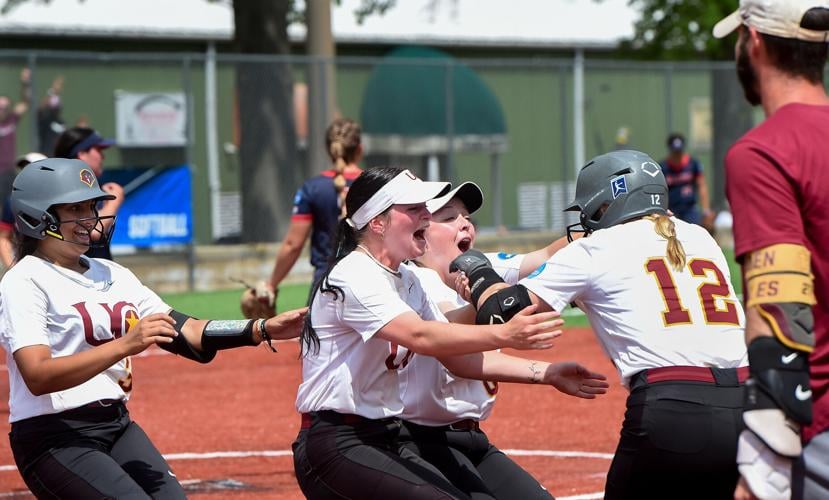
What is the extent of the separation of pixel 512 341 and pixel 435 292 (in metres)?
1.17

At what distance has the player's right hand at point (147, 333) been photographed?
5234mm

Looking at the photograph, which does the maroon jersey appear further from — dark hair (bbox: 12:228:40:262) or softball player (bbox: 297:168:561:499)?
dark hair (bbox: 12:228:40:262)

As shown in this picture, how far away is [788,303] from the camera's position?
3.50 meters

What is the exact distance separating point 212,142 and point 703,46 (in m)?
10.8

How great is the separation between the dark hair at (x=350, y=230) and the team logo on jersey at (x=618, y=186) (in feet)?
2.78

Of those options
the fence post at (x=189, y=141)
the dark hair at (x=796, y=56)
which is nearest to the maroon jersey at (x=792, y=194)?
the dark hair at (x=796, y=56)

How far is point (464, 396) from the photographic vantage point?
18.7 feet

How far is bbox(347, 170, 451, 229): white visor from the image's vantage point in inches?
209

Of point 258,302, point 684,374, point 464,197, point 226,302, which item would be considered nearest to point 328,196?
point 258,302

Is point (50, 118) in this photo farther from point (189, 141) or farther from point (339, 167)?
point (339, 167)

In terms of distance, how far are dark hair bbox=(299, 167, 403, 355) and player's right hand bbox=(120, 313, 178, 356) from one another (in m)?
0.52

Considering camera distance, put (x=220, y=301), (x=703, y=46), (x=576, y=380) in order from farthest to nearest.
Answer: (x=703, y=46)
(x=220, y=301)
(x=576, y=380)

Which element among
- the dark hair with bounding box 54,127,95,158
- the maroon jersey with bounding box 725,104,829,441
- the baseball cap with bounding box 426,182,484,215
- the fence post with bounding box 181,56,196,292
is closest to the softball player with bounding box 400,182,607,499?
the baseball cap with bounding box 426,182,484,215

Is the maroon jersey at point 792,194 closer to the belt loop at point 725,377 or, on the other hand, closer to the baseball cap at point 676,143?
the belt loop at point 725,377
